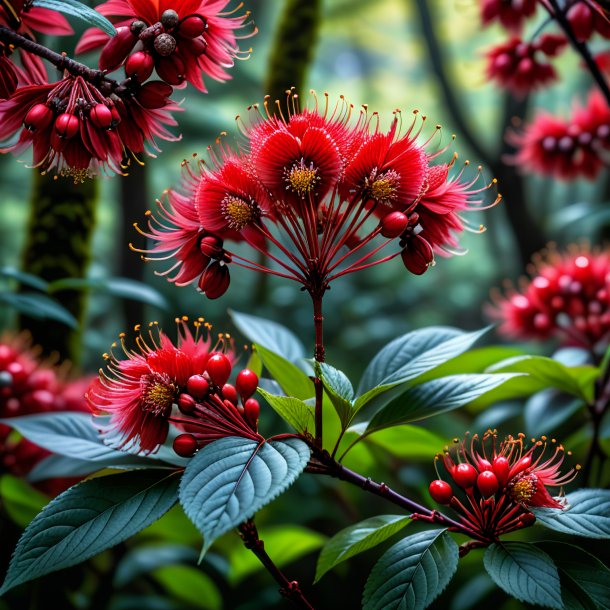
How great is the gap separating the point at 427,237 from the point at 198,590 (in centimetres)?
84

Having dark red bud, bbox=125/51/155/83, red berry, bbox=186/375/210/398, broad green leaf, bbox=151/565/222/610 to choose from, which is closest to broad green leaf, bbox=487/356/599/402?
red berry, bbox=186/375/210/398

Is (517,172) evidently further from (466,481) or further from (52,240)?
(466,481)

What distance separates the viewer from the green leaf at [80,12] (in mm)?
448

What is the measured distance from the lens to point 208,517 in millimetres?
385

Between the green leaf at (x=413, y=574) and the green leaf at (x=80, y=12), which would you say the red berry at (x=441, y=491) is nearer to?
the green leaf at (x=413, y=574)

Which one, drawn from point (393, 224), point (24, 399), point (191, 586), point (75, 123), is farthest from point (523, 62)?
point (191, 586)

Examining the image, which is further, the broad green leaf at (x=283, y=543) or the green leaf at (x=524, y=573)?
the broad green leaf at (x=283, y=543)

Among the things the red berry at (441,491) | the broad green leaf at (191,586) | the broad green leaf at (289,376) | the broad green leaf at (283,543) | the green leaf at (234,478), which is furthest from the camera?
the broad green leaf at (191,586)

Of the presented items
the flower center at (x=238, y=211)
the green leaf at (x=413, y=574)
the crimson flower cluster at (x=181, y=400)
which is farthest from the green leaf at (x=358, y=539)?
the flower center at (x=238, y=211)

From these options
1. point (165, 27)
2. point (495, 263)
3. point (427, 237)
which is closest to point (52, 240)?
point (165, 27)

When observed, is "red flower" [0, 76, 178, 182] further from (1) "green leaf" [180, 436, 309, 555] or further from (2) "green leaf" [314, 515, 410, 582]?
(2) "green leaf" [314, 515, 410, 582]

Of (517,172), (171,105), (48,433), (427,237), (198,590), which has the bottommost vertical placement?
(198,590)

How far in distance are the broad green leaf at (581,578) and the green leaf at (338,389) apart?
20cm

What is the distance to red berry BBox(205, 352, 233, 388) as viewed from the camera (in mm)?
480
